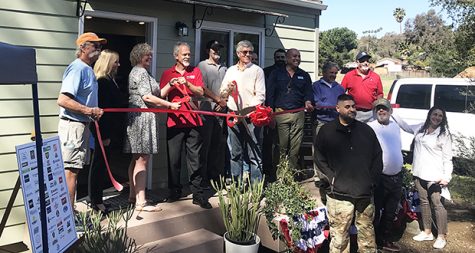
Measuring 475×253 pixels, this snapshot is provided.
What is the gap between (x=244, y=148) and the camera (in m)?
4.64

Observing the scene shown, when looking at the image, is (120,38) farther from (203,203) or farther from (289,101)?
(203,203)

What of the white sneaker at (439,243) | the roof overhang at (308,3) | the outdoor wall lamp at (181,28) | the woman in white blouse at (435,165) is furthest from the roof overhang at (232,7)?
the white sneaker at (439,243)

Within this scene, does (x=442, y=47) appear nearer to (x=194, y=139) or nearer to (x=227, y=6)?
(x=227, y=6)

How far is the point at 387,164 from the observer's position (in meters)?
4.52

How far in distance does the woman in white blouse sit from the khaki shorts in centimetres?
368

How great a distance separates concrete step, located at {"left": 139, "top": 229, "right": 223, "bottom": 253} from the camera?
12.1ft

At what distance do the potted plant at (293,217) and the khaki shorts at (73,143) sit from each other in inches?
70.6

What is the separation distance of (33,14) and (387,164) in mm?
3980

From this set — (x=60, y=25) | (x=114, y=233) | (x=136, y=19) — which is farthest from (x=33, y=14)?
(x=114, y=233)

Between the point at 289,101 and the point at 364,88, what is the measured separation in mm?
1249

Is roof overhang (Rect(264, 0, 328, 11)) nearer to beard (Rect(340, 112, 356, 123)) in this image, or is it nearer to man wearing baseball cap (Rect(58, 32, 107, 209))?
beard (Rect(340, 112, 356, 123))

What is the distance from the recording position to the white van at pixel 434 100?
7.98 m

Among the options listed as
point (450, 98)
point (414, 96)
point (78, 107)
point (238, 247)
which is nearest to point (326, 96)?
point (238, 247)

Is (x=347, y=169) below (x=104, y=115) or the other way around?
below
